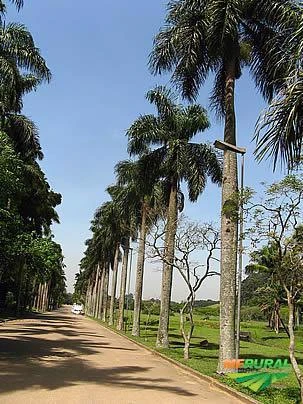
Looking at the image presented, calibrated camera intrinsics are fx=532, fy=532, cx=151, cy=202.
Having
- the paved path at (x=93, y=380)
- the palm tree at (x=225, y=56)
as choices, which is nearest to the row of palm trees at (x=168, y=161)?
the paved path at (x=93, y=380)

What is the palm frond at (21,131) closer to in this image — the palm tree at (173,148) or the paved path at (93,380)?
the palm tree at (173,148)

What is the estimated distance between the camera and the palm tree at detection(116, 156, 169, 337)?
88.1 feet

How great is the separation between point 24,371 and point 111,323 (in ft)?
124

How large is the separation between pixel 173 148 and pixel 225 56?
372 inches

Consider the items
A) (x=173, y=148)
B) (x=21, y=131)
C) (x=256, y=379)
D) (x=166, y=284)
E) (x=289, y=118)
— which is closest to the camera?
(x=289, y=118)

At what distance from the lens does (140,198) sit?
33.4 m

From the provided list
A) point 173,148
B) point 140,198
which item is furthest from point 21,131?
point 173,148

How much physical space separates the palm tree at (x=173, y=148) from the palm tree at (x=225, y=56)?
7505 millimetres

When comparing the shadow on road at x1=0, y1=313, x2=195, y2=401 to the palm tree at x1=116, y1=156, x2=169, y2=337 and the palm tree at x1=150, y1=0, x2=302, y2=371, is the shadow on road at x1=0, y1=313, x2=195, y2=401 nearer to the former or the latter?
the palm tree at x1=150, y1=0, x2=302, y2=371

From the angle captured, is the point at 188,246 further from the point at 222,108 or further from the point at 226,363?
the point at 226,363

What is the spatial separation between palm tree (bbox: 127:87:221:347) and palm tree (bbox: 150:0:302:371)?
24.6ft

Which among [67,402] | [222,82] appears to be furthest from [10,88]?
[67,402]

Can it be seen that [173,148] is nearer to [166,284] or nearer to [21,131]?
[166,284]

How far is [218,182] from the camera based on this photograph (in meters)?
25.5
